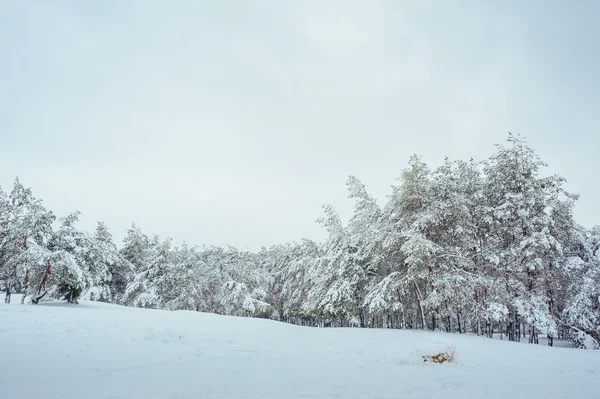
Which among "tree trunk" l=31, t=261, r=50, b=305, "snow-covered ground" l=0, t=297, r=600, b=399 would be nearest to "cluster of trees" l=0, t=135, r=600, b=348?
"tree trunk" l=31, t=261, r=50, b=305

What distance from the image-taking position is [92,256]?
21.5 metres

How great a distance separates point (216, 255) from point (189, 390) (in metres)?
42.0

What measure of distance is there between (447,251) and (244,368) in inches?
589

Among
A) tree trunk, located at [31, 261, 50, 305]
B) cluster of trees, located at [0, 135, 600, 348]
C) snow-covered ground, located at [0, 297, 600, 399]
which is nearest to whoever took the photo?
snow-covered ground, located at [0, 297, 600, 399]

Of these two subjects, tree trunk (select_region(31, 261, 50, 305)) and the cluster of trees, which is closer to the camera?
the cluster of trees

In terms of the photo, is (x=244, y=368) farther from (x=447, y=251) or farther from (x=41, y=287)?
(x=41, y=287)

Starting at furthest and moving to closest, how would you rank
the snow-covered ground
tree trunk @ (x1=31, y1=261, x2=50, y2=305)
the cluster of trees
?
1. tree trunk @ (x1=31, y1=261, x2=50, y2=305)
2. the cluster of trees
3. the snow-covered ground

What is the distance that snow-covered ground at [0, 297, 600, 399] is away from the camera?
5492 mm

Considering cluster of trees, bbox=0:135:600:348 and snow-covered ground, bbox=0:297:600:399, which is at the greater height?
cluster of trees, bbox=0:135:600:348

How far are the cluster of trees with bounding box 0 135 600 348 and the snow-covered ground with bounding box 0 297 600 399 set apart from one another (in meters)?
5.85

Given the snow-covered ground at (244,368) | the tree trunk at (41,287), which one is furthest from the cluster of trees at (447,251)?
the snow-covered ground at (244,368)

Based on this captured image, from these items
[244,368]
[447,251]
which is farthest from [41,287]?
[447,251]

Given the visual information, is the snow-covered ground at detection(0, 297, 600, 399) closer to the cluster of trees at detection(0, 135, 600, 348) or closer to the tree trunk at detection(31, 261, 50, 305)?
the cluster of trees at detection(0, 135, 600, 348)

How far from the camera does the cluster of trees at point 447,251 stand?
57.3 ft
